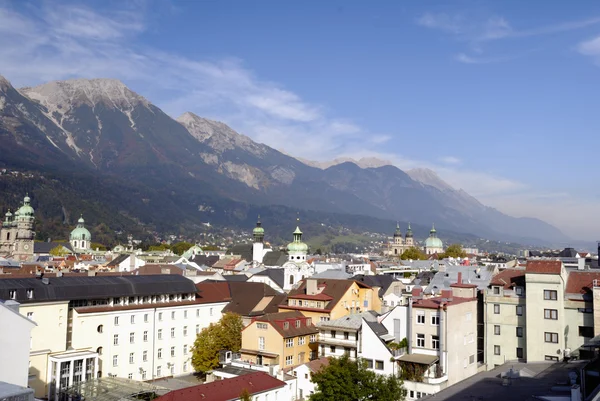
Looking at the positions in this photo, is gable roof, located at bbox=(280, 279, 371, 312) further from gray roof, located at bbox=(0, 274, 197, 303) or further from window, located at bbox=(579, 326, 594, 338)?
window, located at bbox=(579, 326, 594, 338)

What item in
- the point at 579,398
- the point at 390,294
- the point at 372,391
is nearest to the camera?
the point at 579,398

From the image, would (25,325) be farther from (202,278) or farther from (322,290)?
(202,278)

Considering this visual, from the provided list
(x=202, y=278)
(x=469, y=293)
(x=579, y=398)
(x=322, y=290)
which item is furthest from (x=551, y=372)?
(x=202, y=278)

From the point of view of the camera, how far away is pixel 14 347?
37.0 metres

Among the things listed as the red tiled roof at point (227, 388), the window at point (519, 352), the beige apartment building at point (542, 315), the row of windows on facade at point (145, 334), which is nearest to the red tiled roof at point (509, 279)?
the beige apartment building at point (542, 315)

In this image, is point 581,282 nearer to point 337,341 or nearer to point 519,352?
point 519,352

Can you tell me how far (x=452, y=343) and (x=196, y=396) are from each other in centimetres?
2123

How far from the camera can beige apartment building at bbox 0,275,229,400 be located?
50.9 meters

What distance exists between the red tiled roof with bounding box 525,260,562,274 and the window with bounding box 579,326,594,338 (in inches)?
203

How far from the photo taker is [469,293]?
52.3 meters

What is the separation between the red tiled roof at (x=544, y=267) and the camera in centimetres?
4922

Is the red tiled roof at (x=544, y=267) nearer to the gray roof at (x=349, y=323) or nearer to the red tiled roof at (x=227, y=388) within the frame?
Result: the gray roof at (x=349, y=323)

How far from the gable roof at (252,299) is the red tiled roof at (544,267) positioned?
102 feet

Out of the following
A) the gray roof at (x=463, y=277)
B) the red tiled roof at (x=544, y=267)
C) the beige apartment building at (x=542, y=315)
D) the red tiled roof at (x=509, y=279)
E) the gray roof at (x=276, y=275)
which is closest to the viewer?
the beige apartment building at (x=542, y=315)
